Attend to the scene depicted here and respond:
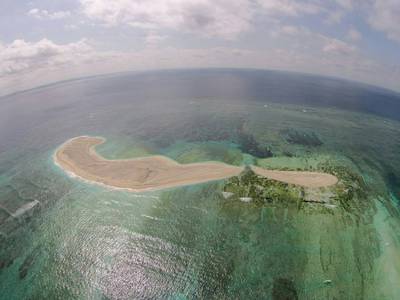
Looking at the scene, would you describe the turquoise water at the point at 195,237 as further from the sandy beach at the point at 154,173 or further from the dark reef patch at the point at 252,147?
the sandy beach at the point at 154,173

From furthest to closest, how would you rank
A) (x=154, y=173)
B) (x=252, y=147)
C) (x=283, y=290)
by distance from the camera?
(x=252, y=147)
(x=154, y=173)
(x=283, y=290)

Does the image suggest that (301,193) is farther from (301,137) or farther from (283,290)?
(301,137)

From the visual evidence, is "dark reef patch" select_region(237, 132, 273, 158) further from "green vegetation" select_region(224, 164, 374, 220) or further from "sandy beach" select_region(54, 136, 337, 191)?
"green vegetation" select_region(224, 164, 374, 220)

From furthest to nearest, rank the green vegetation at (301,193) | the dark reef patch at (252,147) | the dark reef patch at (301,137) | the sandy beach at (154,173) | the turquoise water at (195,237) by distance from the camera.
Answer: the dark reef patch at (301,137) < the dark reef patch at (252,147) < the sandy beach at (154,173) < the green vegetation at (301,193) < the turquoise water at (195,237)

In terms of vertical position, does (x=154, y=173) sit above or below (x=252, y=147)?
below

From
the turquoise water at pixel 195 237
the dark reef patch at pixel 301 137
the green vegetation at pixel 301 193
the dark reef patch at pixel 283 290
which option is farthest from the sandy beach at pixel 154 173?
the dark reef patch at pixel 301 137

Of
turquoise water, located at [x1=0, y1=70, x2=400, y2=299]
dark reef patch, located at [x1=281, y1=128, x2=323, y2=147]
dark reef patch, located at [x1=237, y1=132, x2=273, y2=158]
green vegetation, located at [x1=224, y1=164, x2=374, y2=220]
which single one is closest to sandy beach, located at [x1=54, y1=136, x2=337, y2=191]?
green vegetation, located at [x1=224, y1=164, x2=374, y2=220]

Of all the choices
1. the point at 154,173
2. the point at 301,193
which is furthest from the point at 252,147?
the point at 154,173

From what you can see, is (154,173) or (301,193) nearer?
(301,193)

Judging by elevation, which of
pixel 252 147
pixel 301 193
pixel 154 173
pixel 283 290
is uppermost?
pixel 301 193
